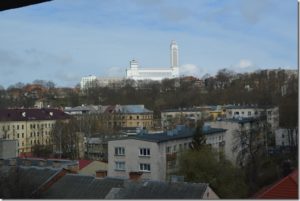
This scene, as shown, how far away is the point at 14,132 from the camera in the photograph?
10898 millimetres

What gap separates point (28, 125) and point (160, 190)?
328 inches

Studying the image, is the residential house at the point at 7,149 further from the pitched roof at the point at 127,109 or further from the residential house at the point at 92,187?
the pitched roof at the point at 127,109

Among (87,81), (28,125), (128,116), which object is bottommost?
(28,125)

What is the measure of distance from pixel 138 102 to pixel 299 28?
1292cm

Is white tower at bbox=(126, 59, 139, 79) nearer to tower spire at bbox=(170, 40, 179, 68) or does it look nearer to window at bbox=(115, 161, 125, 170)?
tower spire at bbox=(170, 40, 179, 68)

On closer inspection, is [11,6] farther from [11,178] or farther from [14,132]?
[14,132]

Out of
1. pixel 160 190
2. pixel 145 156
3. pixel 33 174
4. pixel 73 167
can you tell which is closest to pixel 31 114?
pixel 145 156

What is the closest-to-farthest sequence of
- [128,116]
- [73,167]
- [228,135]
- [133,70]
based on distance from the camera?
[73,167] < [228,135] < [128,116] < [133,70]

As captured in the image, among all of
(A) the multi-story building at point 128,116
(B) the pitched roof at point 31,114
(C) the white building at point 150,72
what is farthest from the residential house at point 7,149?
(C) the white building at point 150,72

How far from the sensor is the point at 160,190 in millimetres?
3482

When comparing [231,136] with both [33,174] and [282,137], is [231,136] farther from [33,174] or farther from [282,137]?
[33,174]

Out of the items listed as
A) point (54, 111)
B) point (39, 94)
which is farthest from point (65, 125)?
point (39, 94)

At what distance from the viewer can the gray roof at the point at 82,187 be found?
372 cm

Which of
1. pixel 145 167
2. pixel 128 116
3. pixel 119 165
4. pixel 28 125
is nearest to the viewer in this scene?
pixel 145 167
